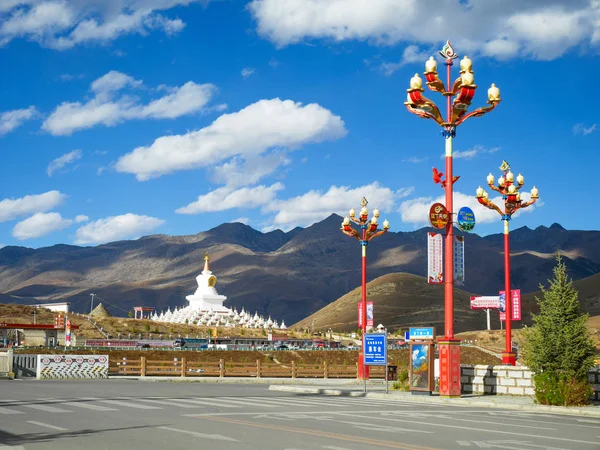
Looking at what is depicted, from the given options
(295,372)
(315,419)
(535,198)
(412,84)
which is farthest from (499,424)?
(295,372)

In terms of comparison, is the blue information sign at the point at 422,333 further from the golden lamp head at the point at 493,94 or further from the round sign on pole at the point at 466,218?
the golden lamp head at the point at 493,94

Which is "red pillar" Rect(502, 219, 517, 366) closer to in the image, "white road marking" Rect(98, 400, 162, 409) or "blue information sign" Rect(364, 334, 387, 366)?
"blue information sign" Rect(364, 334, 387, 366)

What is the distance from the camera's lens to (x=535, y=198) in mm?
38844

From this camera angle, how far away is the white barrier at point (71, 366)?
4103cm

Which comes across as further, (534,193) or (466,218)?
(534,193)

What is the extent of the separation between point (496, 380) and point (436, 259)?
4848 mm

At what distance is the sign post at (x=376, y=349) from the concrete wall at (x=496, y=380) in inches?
121

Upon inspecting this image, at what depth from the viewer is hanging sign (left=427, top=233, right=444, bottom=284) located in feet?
93.6

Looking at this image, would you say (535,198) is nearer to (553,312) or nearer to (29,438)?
(553,312)

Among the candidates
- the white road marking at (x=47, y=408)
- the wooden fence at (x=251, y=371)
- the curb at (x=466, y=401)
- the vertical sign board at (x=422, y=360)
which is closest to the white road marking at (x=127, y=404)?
the white road marking at (x=47, y=408)

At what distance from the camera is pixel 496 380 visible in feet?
93.7

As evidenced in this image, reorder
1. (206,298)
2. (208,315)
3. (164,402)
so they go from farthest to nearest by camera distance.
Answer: (206,298)
(208,315)
(164,402)

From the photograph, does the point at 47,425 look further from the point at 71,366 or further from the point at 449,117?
the point at 71,366

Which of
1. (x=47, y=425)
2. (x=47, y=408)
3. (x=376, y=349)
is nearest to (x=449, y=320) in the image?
(x=376, y=349)
